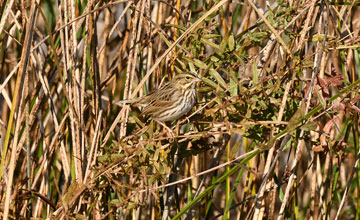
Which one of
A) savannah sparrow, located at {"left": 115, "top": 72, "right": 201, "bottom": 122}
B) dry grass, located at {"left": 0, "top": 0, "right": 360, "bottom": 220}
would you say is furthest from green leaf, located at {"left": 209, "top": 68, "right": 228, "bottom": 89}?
savannah sparrow, located at {"left": 115, "top": 72, "right": 201, "bottom": 122}

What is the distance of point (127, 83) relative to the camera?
3158 mm

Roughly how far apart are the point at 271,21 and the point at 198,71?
0.47 m

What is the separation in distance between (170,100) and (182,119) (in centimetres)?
33

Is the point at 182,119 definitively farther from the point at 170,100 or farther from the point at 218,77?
the point at 218,77

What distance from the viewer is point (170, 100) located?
3.57m

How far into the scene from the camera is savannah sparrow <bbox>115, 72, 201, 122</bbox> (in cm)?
324

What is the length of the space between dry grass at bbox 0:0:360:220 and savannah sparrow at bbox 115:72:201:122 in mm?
75

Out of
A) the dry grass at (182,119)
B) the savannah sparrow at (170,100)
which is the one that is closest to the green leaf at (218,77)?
the dry grass at (182,119)

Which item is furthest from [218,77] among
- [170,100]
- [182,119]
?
[170,100]

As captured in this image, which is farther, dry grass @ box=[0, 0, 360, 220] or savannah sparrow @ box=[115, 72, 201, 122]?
savannah sparrow @ box=[115, 72, 201, 122]

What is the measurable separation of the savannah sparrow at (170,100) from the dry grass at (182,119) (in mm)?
75

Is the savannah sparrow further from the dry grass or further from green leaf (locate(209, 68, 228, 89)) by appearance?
green leaf (locate(209, 68, 228, 89))

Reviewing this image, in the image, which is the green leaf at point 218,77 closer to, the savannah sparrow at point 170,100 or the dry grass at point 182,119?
the dry grass at point 182,119

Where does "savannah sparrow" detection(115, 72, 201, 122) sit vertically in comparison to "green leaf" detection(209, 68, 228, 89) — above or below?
below
